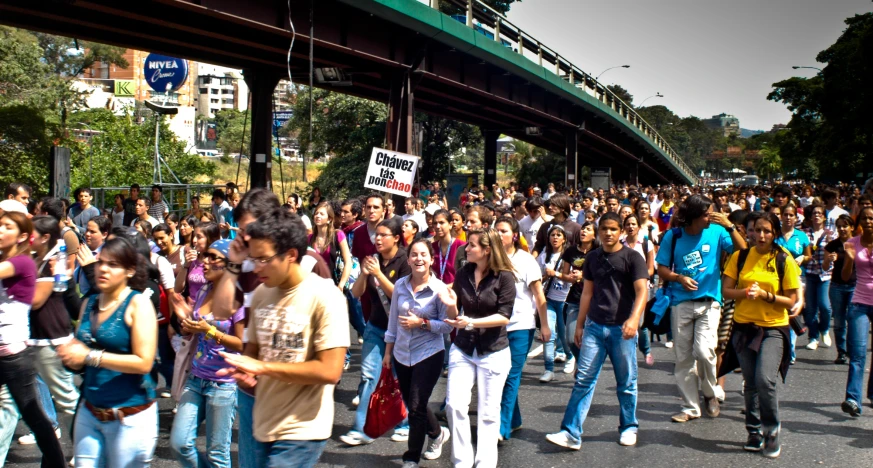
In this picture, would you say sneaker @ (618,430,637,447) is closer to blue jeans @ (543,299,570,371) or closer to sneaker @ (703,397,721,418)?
sneaker @ (703,397,721,418)

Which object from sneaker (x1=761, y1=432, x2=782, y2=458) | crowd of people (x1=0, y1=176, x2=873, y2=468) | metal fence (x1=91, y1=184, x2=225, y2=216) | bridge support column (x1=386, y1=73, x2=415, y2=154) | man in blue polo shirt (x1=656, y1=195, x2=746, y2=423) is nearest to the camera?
crowd of people (x1=0, y1=176, x2=873, y2=468)

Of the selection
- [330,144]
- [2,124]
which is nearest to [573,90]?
[330,144]

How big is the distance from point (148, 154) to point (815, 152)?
31445 millimetres

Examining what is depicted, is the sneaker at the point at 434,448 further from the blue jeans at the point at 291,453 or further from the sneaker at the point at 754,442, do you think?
the blue jeans at the point at 291,453

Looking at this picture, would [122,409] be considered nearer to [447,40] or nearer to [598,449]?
[598,449]

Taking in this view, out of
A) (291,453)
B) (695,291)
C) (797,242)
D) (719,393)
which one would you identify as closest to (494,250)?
(695,291)

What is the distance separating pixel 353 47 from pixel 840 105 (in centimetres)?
2851

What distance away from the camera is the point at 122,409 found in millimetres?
4148

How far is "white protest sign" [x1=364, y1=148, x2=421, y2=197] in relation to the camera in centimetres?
1443

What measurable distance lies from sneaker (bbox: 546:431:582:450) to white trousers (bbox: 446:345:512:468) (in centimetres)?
97

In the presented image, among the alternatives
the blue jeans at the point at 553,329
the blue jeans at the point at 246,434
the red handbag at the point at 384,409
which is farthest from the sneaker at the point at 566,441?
the blue jeans at the point at 246,434

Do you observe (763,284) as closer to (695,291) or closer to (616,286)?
(695,291)

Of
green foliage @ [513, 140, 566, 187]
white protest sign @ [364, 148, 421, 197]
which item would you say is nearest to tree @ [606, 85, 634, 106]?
green foliage @ [513, 140, 566, 187]

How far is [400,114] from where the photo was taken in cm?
2298
